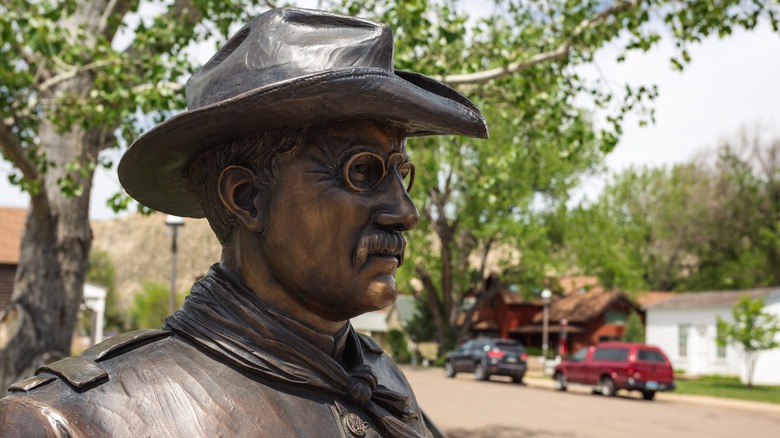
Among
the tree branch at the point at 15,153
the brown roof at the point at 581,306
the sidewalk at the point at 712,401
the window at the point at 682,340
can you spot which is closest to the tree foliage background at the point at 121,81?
the tree branch at the point at 15,153

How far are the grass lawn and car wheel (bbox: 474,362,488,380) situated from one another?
5713 mm

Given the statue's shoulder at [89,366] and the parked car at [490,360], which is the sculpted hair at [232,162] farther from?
the parked car at [490,360]

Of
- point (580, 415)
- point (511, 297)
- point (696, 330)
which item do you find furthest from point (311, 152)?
point (511, 297)

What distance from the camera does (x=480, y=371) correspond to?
1031 inches

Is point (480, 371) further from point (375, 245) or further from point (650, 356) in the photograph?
point (375, 245)

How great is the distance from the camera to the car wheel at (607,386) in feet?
70.9

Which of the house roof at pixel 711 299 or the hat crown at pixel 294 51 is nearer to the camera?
the hat crown at pixel 294 51

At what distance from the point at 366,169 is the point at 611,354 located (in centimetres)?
2142

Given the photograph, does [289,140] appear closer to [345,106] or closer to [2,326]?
[345,106]

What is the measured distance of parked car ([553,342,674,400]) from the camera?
20.9 metres

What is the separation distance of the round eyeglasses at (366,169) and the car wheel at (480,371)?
2497 centimetres

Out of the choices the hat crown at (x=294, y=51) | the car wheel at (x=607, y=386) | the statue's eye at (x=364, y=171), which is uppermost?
the hat crown at (x=294, y=51)

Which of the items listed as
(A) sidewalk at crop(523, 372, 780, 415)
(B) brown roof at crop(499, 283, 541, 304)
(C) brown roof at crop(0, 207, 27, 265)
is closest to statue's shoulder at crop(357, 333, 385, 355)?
(A) sidewalk at crop(523, 372, 780, 415)

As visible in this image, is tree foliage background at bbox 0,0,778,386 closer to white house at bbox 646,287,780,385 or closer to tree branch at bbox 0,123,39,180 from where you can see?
tree branch at bbox 0,123,39,180
